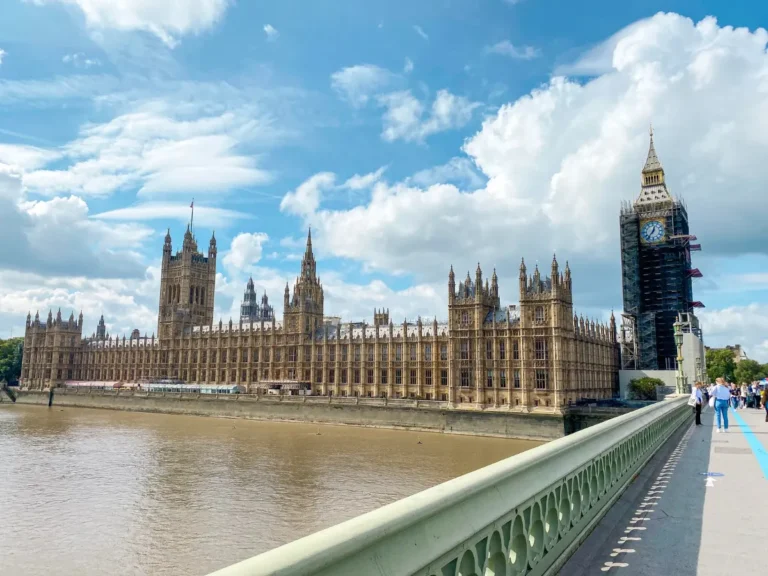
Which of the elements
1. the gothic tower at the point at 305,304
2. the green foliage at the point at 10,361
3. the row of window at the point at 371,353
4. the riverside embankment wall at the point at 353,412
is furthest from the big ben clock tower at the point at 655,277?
the green foliage at the point at 10,361

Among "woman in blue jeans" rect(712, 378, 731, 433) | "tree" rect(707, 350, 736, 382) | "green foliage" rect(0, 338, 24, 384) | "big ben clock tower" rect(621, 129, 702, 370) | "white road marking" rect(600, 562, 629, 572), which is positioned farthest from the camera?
"green foliage" rect(0, 338, 24, 384)

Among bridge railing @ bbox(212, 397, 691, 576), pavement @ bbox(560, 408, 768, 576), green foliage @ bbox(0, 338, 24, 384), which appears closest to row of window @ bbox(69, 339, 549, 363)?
green foliage @ bbox(0, 338, 24, 384)

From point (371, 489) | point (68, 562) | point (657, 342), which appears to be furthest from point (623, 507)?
point (657, 342)

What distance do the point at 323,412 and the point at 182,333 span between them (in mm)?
55386

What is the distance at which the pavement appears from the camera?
5645 millimetres

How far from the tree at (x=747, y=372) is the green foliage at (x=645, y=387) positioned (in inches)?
1879

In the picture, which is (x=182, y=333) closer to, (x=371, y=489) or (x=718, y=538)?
(x=371, y=489)

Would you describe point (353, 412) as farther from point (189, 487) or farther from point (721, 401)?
point (721, 401)

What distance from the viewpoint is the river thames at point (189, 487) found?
22109mm

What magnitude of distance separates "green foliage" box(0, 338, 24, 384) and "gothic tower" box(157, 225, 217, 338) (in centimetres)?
4132

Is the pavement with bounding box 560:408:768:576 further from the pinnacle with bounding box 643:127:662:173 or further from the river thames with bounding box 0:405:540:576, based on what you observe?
the pinnacle with bounding box 643:127:662:173

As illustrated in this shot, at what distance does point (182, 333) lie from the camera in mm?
116625

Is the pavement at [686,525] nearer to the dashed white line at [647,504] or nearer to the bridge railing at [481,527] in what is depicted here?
the dashed white line at [647,504]

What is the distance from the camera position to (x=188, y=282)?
133750 mm
